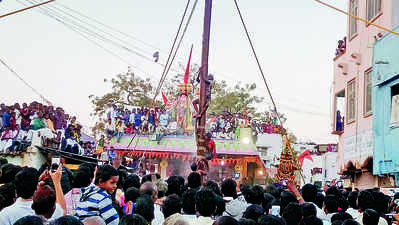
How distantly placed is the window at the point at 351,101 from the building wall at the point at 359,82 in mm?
181

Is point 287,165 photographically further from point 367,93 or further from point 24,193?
point 24,193

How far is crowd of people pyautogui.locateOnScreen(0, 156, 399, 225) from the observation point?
13.3 feet

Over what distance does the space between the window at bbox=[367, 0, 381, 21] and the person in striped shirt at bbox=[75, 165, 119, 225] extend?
12140 millimetres

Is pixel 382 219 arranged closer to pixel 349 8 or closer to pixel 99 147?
pixel 349 8

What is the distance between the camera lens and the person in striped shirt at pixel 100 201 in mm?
4648

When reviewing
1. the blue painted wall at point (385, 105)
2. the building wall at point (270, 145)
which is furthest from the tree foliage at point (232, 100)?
the blue painted wall at point (385, 105)

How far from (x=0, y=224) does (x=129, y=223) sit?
1270mm

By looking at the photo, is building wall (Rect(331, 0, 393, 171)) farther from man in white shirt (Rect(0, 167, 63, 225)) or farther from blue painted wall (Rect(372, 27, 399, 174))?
man in white shirt (Rect(0, 167, 63, 225))

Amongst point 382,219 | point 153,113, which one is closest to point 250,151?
point 153,113

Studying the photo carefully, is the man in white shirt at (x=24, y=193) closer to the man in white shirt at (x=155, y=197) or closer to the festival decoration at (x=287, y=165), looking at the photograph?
the man in white shirt at (x=155, y=197)

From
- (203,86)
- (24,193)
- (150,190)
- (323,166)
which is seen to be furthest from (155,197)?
(323,166)

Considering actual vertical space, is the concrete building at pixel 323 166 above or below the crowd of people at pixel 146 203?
above

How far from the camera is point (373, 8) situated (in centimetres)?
1521

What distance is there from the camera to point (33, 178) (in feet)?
15.0
